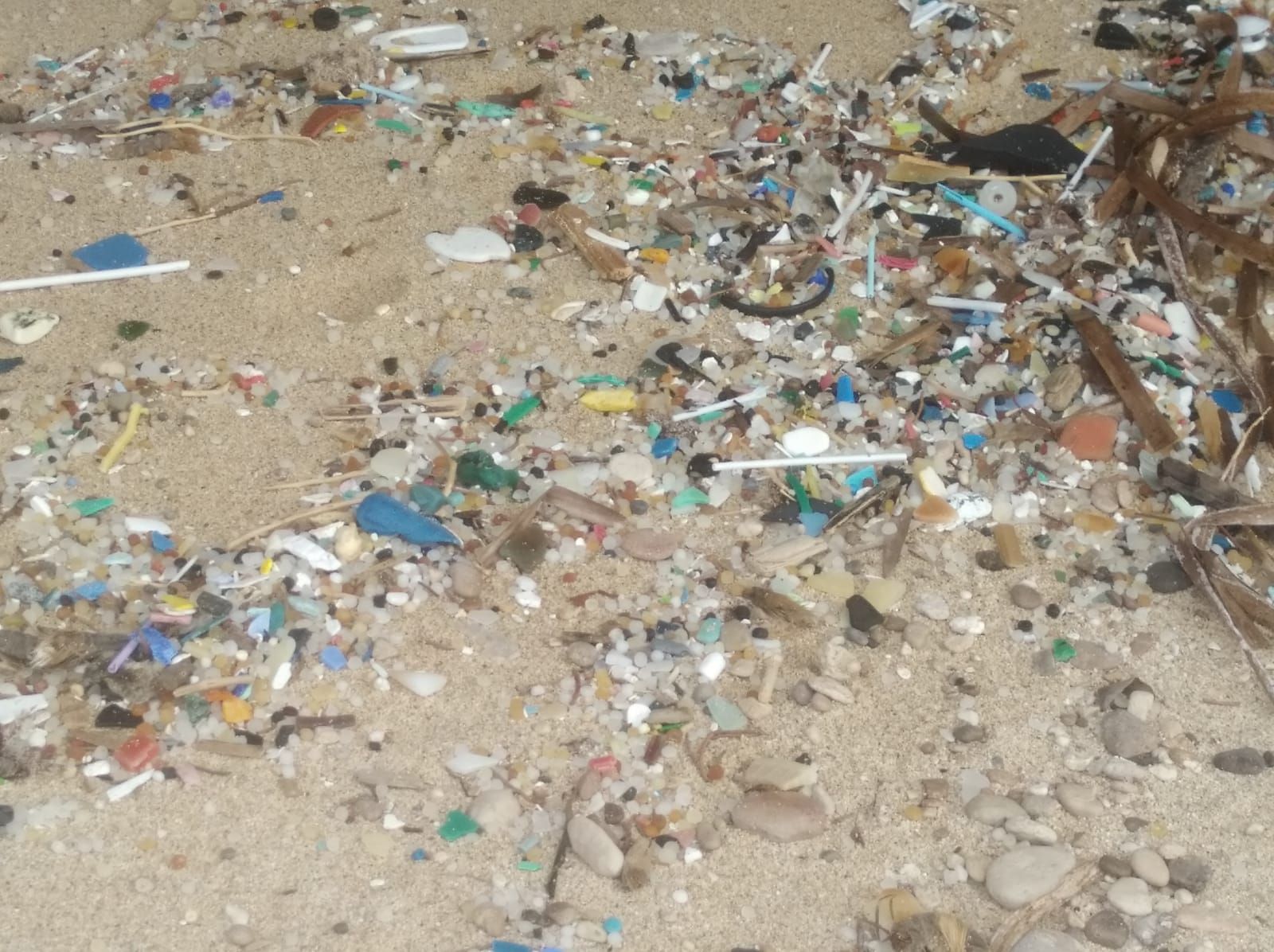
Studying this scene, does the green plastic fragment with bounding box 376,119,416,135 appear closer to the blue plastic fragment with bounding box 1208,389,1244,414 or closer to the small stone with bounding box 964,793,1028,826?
the blue plastic fragment with bounding box 1208,389,1244,414

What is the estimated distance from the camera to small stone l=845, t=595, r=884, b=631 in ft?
6.83

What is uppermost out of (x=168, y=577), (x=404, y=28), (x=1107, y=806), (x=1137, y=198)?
(x=404, y=28)

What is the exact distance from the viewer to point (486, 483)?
7.38 feet

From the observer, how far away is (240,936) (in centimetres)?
172

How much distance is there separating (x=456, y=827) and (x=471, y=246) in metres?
1.30

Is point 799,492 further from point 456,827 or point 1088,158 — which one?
point 1088,158

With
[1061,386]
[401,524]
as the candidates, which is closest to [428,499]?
[401,524]

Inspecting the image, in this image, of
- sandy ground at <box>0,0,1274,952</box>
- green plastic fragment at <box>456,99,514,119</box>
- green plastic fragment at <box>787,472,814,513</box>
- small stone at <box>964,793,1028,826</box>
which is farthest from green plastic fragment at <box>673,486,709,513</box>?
green plastic fragment at <box>456,99,514,119</box>

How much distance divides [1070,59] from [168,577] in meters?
2.53

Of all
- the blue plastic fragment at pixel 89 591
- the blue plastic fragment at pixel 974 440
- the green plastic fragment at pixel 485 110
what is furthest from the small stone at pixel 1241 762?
the green plastic fragment at pixel 485 110

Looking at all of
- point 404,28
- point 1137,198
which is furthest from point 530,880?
point 404,28

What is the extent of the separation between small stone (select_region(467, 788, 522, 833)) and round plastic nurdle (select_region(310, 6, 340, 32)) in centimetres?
216

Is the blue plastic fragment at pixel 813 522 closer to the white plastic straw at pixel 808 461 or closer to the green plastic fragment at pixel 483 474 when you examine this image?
the white plastic straw at pixel 808 461

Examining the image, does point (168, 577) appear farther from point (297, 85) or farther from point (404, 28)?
point (404, 28)
